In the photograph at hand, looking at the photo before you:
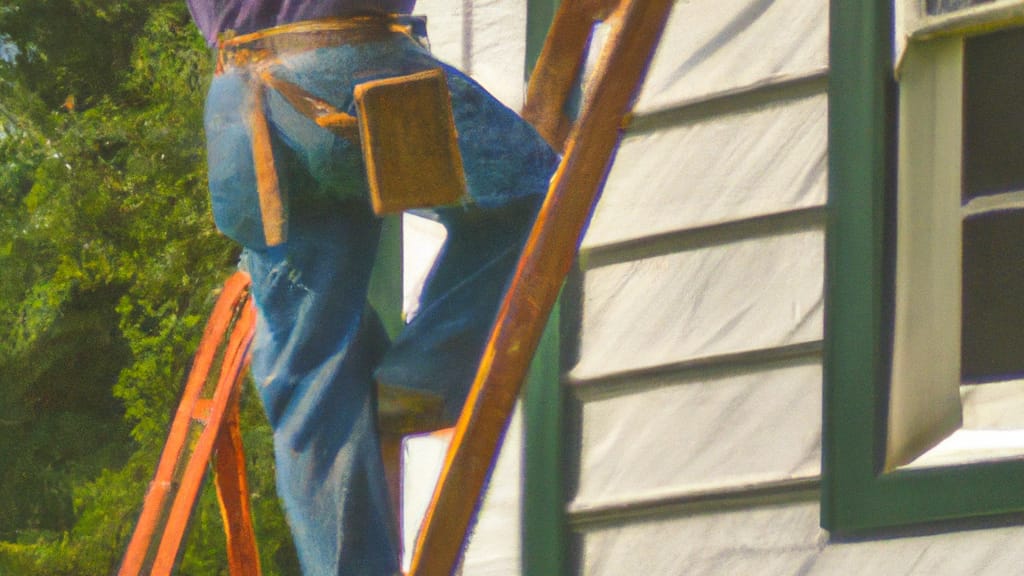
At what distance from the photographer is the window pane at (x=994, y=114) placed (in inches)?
97.0

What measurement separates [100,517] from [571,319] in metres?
1.54

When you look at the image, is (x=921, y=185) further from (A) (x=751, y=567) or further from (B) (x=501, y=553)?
(B) (x=501, y=553)

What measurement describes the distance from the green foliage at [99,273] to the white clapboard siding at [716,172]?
1421 mm

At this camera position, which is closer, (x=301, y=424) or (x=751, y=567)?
(x=301, y=424)

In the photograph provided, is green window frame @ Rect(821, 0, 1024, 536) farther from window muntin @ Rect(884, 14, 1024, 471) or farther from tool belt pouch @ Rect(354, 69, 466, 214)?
tool belt pouch @ Rect(354, 69, 466, 214)

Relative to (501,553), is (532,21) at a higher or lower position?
higher

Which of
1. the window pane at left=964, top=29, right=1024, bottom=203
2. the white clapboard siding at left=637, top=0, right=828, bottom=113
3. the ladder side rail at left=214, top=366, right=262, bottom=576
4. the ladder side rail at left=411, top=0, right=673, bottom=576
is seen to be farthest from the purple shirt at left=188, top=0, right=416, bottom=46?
the window pane at left=964, top=29, right=1024, bottom=203

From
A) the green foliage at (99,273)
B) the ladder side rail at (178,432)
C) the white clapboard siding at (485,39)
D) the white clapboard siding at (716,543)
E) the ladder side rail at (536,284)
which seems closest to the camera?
the ladder side rail at (536,284)

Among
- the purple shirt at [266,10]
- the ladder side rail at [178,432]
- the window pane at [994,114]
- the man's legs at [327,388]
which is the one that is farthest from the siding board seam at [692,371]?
the purple shirt at [266,10]

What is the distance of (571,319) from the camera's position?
9.26 feet

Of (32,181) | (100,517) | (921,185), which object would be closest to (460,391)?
(921,185)

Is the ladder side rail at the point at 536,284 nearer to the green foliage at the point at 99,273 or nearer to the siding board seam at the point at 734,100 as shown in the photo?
the siding board seam at the point at 734,100

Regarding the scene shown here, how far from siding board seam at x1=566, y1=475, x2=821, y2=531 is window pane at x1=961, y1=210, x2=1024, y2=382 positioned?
0.97ft

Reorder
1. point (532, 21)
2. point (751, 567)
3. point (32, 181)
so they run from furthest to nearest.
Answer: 1. point (32, 181)
2. point (532, 21)
3. point (751, 567)
